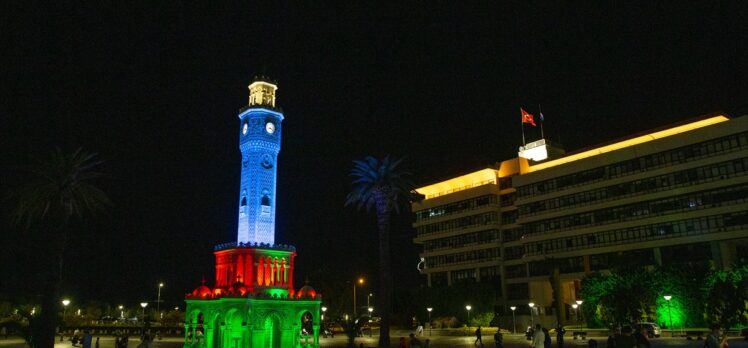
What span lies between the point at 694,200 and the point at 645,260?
9.92 m

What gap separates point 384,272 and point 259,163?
2010cm

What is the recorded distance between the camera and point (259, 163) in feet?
190

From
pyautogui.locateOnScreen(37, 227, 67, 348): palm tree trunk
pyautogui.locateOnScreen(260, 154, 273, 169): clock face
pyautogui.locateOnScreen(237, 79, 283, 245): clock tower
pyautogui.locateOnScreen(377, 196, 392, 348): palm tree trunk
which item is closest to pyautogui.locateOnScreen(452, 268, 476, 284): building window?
pyautogui.locateOnScreen(237, 79, 283, 245): clock tower

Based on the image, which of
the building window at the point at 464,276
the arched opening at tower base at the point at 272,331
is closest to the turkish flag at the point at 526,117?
the building window at the point at 464,276

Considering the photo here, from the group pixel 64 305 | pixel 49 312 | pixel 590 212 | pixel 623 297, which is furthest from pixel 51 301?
pixel 590 212

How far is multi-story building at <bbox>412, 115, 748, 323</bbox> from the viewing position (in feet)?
223

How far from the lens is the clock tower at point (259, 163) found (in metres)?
55.9

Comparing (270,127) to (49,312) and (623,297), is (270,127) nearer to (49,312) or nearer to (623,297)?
(49,312)

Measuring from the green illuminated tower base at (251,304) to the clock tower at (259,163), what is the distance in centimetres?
250

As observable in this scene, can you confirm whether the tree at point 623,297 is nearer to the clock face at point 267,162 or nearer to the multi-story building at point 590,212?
the multi-story building at point 590,212

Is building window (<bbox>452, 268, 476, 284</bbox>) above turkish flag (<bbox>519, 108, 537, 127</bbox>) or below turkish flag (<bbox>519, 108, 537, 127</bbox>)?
below

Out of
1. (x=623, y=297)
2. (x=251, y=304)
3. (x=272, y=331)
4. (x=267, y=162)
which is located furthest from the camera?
(x=623, y=297)

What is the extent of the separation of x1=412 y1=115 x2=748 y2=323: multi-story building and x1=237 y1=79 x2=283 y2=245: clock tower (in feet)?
149

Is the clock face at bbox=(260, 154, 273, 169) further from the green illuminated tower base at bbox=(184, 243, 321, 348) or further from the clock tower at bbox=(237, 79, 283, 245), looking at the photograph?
the green illuminated tower base at bbox=(184, 243, 321, 348)
